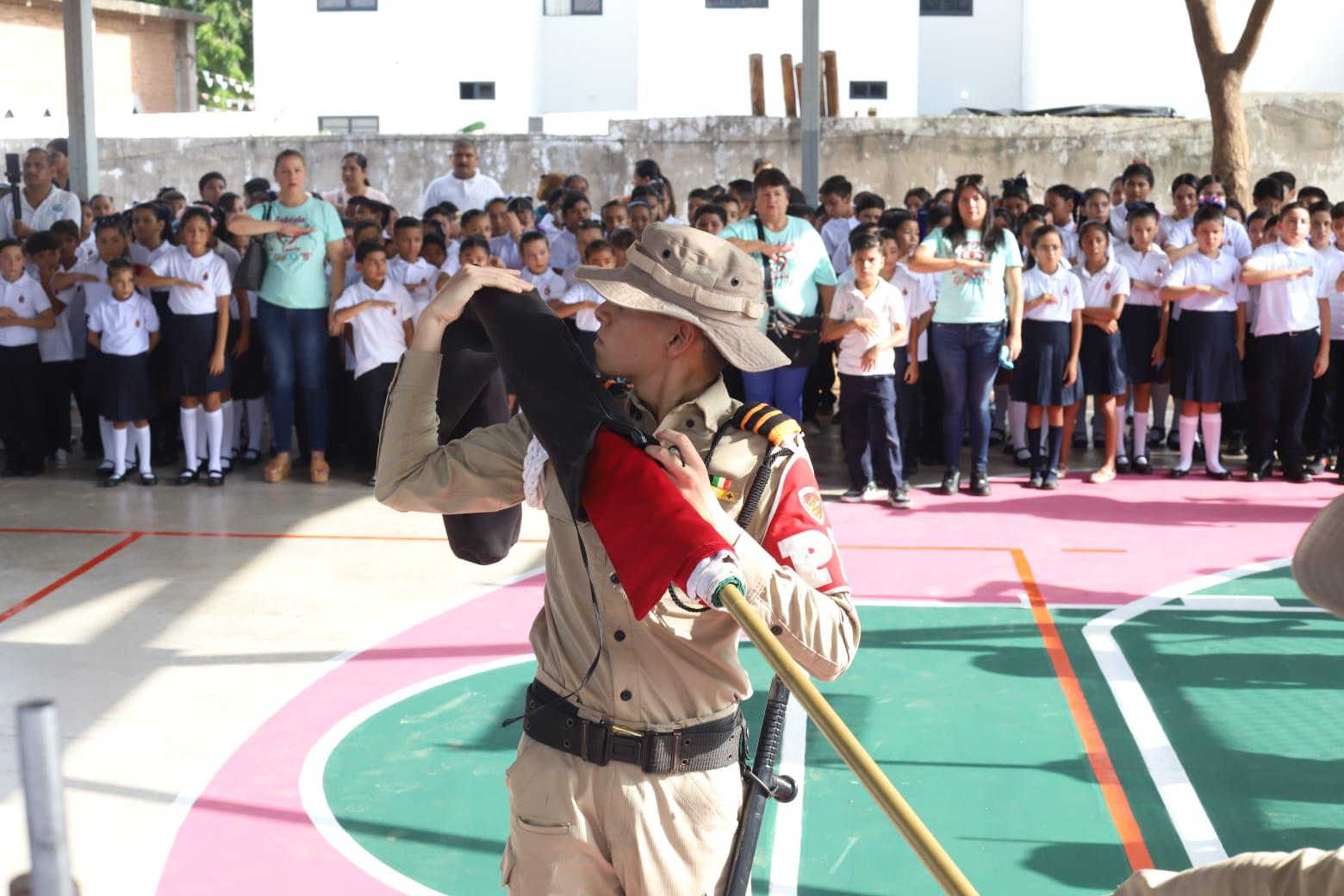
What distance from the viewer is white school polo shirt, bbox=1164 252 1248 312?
33.6ft

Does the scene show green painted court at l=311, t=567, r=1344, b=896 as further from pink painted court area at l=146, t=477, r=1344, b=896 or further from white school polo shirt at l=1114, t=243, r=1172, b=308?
white school polo shirt at l=1114, t=243, r=1172, b=308

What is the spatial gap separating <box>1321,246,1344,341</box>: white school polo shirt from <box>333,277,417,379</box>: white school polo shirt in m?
6.40

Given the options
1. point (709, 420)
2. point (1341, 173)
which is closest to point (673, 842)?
point (709, 420)

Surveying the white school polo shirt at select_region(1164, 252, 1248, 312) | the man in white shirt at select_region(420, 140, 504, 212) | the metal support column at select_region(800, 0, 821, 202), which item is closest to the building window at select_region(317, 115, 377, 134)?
the man in white shirt at select_region(420, 140, 504, 212)

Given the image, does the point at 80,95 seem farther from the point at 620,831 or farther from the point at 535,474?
the point at 620,831

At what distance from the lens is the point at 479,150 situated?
1708 cm

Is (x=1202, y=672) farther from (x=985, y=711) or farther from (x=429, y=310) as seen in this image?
(x=429, y=310)

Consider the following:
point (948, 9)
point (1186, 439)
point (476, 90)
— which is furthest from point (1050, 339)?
point (476, 90)

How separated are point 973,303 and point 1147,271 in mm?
1726

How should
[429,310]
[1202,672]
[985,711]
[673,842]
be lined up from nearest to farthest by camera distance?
[673,842], [429,310], [985,711], [1202,672]

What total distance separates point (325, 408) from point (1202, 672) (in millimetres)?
6532

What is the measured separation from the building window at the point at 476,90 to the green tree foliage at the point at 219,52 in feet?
58.6

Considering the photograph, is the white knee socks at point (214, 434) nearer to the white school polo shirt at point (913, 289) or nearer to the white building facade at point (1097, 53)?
the white school polo shirt at point (913, 289)

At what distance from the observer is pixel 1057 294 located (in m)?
10.1
